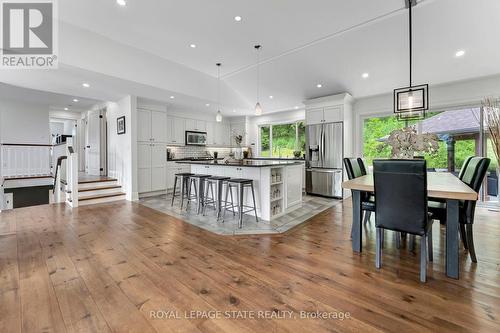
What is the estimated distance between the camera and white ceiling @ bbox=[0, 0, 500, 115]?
334cm

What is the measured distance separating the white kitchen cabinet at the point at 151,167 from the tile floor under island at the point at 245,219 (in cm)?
85

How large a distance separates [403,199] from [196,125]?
6619 mm

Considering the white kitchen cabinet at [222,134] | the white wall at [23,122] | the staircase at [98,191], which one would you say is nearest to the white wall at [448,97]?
the white kitchen cabinet at [222,134]

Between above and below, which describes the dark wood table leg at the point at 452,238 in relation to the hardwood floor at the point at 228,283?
above

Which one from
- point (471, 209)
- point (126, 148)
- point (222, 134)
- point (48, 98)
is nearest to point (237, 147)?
point (222, 134)

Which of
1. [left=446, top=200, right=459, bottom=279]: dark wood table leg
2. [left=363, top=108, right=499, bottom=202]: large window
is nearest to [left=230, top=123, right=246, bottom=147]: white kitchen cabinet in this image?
[left=363, top=108, right=499, bottom=202]: large window

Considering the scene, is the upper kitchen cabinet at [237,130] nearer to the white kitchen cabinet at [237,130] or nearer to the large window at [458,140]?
the white kitchen cabinet at [237,130]

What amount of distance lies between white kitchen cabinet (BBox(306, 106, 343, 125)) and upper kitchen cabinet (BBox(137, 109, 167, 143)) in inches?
160

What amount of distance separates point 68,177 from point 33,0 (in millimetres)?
3402

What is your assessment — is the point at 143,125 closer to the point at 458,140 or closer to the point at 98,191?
the point at 98,191

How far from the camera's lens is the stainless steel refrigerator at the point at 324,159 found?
18.5 ft

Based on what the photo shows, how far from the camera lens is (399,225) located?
2139mm

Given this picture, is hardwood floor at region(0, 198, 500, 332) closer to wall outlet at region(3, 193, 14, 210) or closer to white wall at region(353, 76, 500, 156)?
white wall at region(353, 76, 500, 156)

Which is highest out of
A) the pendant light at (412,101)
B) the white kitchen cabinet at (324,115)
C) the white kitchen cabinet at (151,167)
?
the white kitchen cabinet at (324,115)
